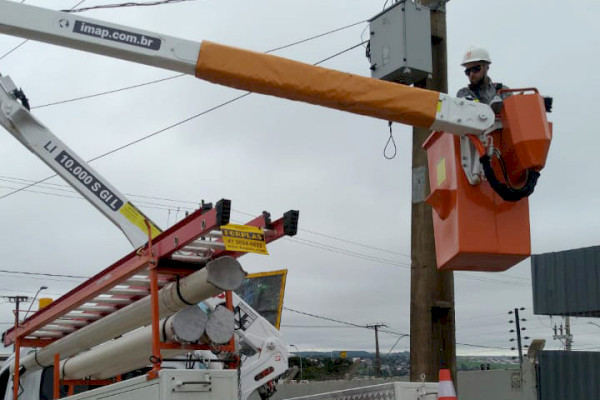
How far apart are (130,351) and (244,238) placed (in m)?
2.53

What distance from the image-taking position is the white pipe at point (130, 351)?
642 centimetres

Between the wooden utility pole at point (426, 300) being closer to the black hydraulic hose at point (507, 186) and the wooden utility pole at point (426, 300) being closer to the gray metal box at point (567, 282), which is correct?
the black hydraulic hose at point (507, 186)

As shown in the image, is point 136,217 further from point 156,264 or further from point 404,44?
point 404,44

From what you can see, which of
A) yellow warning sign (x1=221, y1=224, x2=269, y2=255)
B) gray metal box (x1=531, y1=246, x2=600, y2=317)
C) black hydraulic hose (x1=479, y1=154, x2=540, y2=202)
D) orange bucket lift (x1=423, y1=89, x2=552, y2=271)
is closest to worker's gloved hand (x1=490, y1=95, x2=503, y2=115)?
orange bucket lift (x1=423, y1=89, x2=552, y2=271)

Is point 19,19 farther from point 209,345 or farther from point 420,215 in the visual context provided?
point 420,215

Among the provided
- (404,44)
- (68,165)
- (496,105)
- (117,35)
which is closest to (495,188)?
(496,105)

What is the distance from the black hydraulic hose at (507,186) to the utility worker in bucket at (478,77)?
0.68 m

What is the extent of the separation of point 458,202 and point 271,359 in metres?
5.74

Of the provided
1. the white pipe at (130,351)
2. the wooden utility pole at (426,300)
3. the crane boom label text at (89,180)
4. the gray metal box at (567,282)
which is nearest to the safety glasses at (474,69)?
the wooden utility pole at (426,300)

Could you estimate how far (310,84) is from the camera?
187 inches

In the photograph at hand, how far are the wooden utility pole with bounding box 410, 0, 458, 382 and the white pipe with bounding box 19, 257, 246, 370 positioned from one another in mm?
1663

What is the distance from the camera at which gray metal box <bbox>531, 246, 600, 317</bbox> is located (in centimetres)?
1514

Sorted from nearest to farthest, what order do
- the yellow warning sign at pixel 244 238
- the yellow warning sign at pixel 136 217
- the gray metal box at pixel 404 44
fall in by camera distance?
1. the yellow warning sign at pixel 244 238
2. the yellow warning sign at pixel 136 217
3. the gray metal box at pixel 404 44

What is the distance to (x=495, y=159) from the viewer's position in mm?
4875
